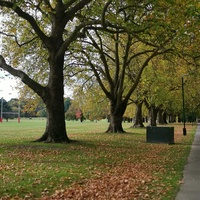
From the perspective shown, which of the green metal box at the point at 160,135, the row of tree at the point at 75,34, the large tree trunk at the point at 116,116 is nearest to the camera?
the row of tree at the point at 75,34

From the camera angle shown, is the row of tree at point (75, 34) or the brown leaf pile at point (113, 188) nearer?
the brown leaf pile at point (113, 188)

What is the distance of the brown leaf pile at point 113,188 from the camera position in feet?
23.9

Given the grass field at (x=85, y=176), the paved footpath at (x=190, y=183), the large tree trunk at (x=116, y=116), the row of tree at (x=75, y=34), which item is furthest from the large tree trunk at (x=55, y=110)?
the large tree trunk at (x=116, y=116)

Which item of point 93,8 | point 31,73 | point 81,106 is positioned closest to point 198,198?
point 93,8

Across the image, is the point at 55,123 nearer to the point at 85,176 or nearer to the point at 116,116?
the point at 85,176

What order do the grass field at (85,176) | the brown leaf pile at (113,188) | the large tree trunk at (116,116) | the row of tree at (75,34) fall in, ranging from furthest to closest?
the large tree trunk at (116,116) < the row of tree at (75,34) < the grass field at (85,176) < the brown leaf pile at (113,188)

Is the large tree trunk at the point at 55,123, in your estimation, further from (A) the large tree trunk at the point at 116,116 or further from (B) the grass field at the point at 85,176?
(A) the large tree trunk at the point at 116,116

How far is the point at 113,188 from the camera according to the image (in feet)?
26.8

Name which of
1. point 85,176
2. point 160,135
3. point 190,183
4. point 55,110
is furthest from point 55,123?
point 190,183

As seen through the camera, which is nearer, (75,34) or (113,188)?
(113,188)

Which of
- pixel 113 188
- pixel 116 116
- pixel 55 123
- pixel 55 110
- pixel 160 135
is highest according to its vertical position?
pixel 55 110

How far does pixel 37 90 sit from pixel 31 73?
30.8 feet

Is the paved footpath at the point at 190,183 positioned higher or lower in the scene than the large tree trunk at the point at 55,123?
lower

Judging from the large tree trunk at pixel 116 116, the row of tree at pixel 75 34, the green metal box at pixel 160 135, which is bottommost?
the green metal box at pixel 160 135
